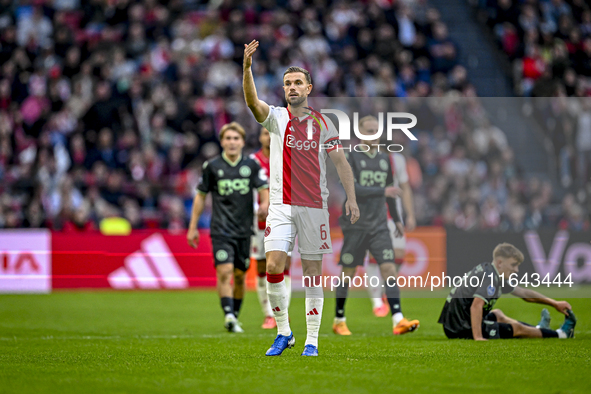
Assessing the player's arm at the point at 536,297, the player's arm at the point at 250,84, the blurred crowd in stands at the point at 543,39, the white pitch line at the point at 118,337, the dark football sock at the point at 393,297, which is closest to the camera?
the player's arm at the point at 250,84

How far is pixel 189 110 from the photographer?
59.4ft

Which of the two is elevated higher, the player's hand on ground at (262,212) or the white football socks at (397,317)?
the player's hand on ground at (262,212)

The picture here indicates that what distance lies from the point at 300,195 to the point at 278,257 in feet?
1.81

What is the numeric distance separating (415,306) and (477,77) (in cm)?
1053

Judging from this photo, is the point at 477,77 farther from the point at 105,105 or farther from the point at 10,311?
the point at 10,311

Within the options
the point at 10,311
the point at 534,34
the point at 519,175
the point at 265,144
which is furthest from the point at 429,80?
the point at 10,311

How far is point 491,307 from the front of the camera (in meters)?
7.92

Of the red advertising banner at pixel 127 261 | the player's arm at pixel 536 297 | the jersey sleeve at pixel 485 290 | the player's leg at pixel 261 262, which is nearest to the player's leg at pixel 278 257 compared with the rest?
the jersey sleeve at pixel 485 290

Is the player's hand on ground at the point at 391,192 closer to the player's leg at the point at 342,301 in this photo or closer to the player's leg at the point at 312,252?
the player's leg at the point at 342,301

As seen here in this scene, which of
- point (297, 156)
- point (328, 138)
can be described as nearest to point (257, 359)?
point (297, 156)

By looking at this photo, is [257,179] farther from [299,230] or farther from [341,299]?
[299,230]

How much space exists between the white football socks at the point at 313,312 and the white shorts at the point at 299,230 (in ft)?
1.10

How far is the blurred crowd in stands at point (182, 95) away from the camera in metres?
13.2

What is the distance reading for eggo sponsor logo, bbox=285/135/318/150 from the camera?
6.75 metres
